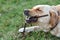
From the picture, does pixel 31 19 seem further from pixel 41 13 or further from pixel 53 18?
pixel 53 18

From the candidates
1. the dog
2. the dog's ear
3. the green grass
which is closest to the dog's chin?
the dog

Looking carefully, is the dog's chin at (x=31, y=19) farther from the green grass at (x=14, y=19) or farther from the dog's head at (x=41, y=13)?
the green grass at (x=14, y=19)

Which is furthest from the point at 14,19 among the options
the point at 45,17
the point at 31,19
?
the point at 45,17

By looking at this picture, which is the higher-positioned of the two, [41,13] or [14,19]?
[41,13]

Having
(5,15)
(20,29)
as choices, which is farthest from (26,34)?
(5,15)

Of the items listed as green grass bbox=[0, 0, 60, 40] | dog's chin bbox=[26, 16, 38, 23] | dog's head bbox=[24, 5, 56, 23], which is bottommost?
green grass bbox=[0, 0, 60, 40]

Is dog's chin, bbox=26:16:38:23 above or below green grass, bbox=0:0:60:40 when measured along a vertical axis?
above

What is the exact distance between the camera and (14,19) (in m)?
4.03

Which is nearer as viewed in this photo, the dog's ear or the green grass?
the dog's ear

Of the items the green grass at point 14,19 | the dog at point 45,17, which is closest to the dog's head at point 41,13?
the dog at point 45,17

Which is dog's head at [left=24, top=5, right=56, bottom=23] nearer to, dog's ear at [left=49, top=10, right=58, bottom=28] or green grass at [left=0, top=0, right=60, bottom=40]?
dog's ear at [left=49, top=10, right=58, bottom=28]

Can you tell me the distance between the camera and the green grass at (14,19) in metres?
3.59

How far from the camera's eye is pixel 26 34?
3.64 m

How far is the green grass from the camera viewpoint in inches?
141
